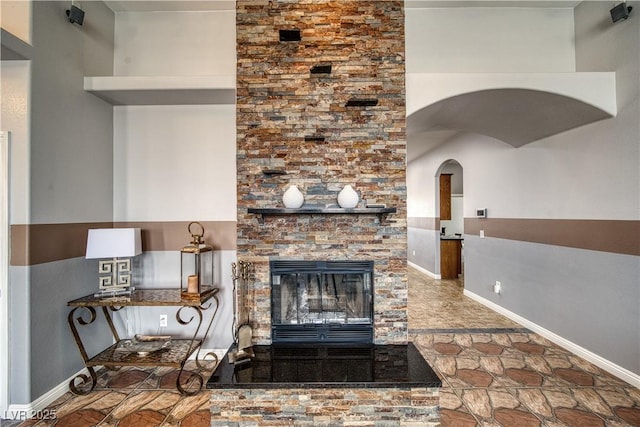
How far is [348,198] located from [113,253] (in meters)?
2.05

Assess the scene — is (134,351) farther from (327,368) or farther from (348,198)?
(348,198)

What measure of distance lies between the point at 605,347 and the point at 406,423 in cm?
231

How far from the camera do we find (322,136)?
278 centimetres

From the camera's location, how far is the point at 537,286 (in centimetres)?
391

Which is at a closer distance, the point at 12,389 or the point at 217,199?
the point at 12,389

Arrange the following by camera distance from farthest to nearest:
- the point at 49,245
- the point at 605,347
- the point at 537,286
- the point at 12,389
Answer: the point at 537,286 → the point at 605,347 → the point at 49,245 → the point at 12,389

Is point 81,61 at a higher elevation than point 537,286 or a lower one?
higher

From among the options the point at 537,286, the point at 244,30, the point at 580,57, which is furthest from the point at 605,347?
the point at 244,30

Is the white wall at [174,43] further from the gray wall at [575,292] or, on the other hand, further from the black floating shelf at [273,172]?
the gray wall at [575,292]

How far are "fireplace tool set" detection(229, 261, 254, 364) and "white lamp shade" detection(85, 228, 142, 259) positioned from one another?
92 centimetres

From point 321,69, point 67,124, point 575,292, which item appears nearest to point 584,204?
point 575,292

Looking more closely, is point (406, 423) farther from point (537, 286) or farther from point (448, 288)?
point (448, 288)

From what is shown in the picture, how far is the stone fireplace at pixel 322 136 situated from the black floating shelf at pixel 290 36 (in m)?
0.01

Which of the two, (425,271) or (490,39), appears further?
(425,271)
